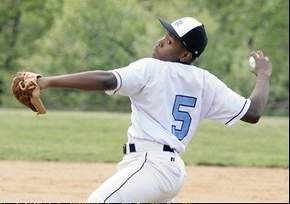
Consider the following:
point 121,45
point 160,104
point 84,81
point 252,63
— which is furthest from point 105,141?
point 121,45

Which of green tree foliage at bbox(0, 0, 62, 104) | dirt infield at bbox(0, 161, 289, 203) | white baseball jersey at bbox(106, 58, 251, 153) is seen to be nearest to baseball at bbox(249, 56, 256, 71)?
white baseball jersey at bbox(106, 58, 251, 153)

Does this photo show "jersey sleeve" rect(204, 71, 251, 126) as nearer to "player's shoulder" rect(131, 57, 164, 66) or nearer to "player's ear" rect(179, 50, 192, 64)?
"player's ear" rect(179, 50, 192, 64)

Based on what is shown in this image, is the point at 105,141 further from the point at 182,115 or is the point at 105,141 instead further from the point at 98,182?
the point at 182,115

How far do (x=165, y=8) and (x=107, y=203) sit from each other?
100 feet

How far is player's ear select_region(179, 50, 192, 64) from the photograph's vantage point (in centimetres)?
436

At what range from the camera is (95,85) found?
397 cm

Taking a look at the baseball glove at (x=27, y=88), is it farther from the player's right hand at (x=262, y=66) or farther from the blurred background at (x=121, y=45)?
the blurred background at (x=121, y=45)

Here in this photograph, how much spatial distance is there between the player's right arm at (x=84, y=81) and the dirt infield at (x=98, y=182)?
593cm

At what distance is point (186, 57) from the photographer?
4.38 metres

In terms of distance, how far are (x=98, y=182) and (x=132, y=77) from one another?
8590 millimetres

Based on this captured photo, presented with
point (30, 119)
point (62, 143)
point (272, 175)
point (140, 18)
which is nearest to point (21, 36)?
point (140, 18)

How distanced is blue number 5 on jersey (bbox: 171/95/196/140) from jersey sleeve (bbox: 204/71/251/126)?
5.8 inches

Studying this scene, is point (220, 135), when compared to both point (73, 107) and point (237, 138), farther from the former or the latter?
point (73, 107)

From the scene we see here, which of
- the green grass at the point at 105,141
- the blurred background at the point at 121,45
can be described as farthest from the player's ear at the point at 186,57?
the blurred background at the point at 121,45
